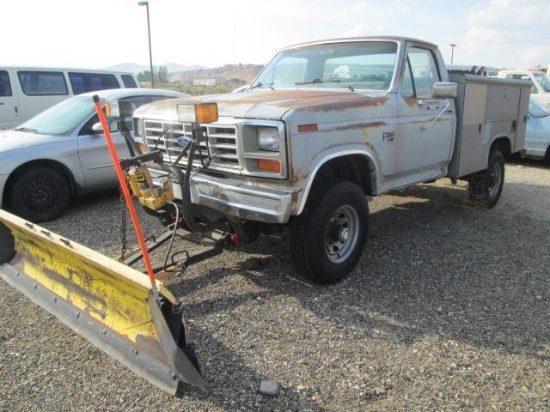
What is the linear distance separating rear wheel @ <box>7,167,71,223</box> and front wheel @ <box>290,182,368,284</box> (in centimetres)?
375

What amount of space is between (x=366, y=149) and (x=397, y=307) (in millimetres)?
1325

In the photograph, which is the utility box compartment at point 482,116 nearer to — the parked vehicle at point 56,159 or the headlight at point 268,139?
the headlight at point 268,139

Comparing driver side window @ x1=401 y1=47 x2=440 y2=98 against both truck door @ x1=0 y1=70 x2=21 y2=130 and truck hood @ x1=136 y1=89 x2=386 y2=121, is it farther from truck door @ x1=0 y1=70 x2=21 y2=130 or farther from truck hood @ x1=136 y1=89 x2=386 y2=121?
truck door @ x1=0 y1=70 x2=21 y2=130

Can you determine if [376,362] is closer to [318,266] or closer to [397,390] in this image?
[397,390]

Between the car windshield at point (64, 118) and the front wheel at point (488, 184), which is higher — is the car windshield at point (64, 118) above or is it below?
above

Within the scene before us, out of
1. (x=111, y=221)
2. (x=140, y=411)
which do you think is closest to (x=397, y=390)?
(x=140, y=411)

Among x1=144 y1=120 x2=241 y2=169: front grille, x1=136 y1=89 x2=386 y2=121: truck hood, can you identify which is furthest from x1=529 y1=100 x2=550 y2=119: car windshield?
x1=144 y1=120 x2=241 y2=169: front grille

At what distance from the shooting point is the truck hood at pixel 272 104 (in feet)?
11.2

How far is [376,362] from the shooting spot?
3002mm

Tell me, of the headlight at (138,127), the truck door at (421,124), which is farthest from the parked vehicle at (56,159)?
the truck door at (421,124)

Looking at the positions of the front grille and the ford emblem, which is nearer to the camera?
the front grille

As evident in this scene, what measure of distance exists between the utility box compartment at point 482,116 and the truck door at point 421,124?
6.4 inches

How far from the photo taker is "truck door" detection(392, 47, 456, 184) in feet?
14.5

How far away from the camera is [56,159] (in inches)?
236
